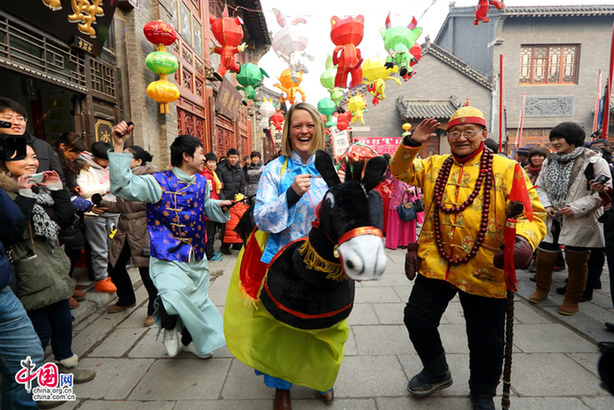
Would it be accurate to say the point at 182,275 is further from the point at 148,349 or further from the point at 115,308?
the point at 115,308

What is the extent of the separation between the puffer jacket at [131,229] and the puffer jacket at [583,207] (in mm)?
4452

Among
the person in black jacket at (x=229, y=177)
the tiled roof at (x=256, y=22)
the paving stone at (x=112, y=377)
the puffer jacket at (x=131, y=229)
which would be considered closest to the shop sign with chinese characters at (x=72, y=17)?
the puffer jacket at (x=131, y=229)

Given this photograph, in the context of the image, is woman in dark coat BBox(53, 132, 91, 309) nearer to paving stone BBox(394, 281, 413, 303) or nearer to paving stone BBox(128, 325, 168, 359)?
paving stone BBox(128, 325, 168, 359)

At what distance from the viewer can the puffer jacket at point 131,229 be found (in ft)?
10.9

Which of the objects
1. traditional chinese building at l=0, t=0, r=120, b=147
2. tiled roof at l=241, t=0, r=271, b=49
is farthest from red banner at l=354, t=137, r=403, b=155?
traditional chinese building at l=0, t=0, r=120, b=147

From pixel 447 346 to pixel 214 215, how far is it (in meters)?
2.39

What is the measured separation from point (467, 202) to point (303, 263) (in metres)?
1.10

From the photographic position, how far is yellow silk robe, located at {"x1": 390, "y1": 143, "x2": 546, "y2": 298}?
6.07 feet

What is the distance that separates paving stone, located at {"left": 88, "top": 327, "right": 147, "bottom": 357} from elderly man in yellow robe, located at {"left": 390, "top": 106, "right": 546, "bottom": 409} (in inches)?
98.9

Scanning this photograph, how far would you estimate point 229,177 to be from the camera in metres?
6.39

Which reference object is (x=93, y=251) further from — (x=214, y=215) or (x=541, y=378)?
(x=541, y=378)

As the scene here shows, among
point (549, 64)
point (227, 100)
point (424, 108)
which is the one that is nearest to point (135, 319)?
point (227, 100)

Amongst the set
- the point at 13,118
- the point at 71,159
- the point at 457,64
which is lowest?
the point at 71,159

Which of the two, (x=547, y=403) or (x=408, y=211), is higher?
(x=408, y=211)
